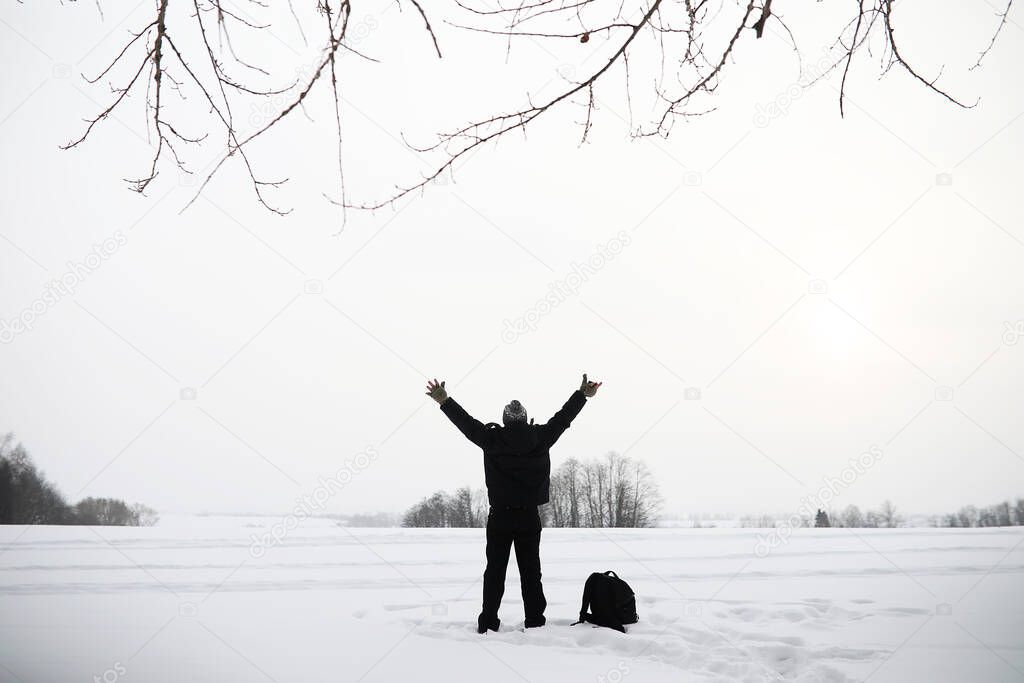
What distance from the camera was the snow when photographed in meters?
3.79

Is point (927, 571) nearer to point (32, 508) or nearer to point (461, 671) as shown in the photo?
point (461, 671)

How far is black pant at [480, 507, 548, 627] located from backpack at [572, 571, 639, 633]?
372 mm

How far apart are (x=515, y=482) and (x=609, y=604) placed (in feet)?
3.84

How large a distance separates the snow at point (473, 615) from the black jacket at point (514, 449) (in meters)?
1.03

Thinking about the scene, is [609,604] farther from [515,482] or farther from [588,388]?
[588,388]

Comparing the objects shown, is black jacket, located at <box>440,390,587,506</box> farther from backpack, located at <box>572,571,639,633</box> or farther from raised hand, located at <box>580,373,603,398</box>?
backpack, located at <box>572,571,639,633</box>

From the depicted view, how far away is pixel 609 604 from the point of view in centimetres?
477

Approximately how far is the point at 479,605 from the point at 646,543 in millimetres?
6616

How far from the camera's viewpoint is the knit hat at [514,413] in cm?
504

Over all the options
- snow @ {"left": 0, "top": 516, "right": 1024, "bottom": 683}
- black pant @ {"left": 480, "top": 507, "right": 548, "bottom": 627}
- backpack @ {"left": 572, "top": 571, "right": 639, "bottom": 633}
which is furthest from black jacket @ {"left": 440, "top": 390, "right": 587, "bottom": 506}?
snow @ {"left": 0, "top": 516, "right": 1024, "bottom": 683}

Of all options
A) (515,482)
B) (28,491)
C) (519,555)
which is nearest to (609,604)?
(519,555)

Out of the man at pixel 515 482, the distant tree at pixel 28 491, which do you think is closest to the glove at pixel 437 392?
the man at pixel 515 482

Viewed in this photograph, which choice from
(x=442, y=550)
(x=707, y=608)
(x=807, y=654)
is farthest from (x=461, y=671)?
(x=442, y=550)

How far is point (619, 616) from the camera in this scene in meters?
4.75
